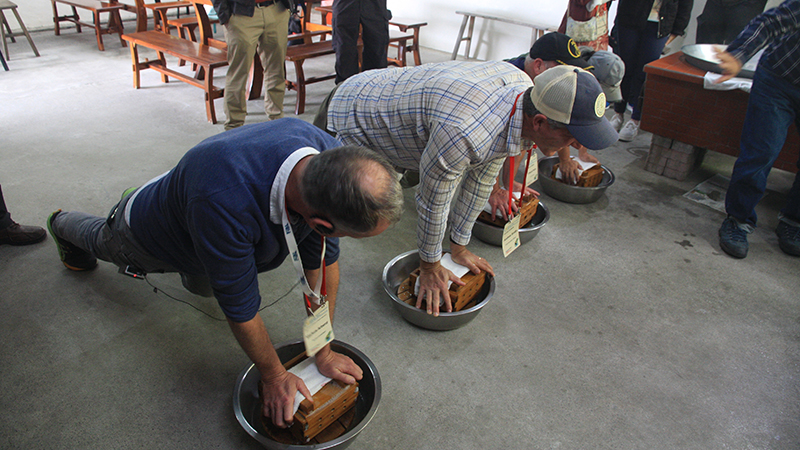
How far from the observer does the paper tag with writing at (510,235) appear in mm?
2199

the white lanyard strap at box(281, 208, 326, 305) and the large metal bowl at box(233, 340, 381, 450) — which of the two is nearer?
the white lanyard strap at box(281, 208, 326, 305)

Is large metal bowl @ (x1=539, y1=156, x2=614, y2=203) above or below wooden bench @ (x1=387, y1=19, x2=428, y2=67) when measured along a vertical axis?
below

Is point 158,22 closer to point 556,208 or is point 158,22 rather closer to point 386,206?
point 556,208

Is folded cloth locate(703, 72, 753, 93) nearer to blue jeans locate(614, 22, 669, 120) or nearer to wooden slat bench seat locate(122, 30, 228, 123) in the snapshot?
blue jeans locate(614, 22, 669, 120)

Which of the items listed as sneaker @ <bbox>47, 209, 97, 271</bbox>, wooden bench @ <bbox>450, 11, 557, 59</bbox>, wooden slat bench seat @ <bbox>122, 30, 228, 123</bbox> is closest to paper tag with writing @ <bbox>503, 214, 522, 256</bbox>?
sneaker @ <bbox>47, 209, 97, 271</bbox>

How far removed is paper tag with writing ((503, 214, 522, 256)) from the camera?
220 cm

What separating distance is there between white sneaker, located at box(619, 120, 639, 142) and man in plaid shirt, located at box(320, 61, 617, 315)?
2.46m

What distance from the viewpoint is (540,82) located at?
1.55 m

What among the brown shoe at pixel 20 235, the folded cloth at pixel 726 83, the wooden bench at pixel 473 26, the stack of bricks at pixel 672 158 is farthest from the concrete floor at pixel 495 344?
the wooden bench at pixel 473 26

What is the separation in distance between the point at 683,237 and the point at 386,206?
91.8 inches

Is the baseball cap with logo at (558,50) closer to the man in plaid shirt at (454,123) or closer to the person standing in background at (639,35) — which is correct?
the man in plaid shirt at (454,123)

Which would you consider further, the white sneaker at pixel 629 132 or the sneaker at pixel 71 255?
the white sneaker at pixel 629 132

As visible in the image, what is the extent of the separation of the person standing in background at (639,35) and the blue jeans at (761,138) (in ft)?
4.51

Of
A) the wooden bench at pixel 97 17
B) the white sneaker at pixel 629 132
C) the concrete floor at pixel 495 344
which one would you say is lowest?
the concrete floor at pixel 495 344
